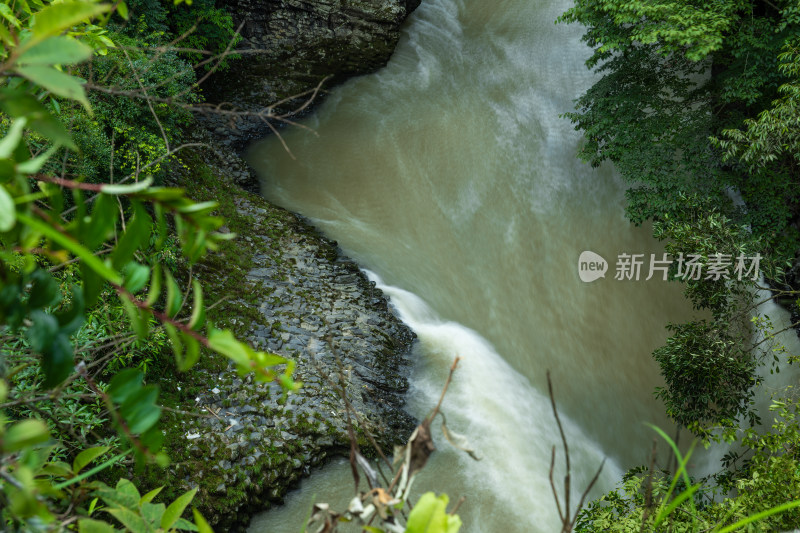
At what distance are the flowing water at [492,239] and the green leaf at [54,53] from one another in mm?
4305

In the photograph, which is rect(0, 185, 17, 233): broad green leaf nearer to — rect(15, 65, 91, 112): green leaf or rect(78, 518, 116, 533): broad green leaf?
rect(15, 65, 91, 112): green leaf

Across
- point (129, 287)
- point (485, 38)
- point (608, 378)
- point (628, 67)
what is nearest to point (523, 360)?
point (608, 378)

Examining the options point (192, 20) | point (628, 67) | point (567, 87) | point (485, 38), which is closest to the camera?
point (628, 67)

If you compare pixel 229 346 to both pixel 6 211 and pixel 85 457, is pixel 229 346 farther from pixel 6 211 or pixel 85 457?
pixel 85 457

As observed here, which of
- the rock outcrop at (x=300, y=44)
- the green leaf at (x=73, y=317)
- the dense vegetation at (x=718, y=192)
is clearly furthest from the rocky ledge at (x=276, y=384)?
the green leaf at (x=73, y=317)

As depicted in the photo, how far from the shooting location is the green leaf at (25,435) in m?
0.51

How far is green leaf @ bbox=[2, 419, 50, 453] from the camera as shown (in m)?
0.51

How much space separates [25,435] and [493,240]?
6.89 m

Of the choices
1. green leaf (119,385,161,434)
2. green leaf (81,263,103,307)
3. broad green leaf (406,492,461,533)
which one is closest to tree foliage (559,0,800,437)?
broad green leaf (406,492,461,533)

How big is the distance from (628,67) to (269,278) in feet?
17.4

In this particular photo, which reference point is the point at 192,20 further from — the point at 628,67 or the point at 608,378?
the point at 608,378

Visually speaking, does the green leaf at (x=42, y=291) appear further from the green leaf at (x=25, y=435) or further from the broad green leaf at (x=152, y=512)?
the broad green leaf at (x=152, y=512)

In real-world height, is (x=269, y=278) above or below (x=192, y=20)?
below

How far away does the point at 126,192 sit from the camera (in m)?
0.59
